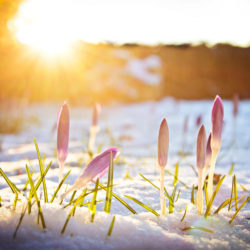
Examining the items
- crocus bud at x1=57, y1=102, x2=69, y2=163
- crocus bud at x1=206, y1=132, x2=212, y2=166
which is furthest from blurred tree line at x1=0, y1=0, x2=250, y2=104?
Answer: crocus bud at x1=206, y1=132, x2=212, y2=166

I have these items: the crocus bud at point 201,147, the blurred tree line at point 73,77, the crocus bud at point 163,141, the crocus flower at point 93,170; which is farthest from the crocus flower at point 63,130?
the blurred tree line at point 73,77

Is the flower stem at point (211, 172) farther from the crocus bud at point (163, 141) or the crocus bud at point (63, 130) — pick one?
the crocus bud at point (63, 130)

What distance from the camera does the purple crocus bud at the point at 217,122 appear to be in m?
0.85

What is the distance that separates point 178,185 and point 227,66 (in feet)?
37.6

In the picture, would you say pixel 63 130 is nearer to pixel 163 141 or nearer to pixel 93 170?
pixel 93 170

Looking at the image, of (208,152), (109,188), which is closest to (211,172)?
(208,152)

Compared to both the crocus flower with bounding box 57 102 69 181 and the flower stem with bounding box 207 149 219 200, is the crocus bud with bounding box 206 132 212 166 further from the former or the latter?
the crocus flower with bounding box 57 102 69 181

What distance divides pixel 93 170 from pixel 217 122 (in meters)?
0.38

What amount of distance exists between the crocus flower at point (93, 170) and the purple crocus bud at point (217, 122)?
11.8 inches

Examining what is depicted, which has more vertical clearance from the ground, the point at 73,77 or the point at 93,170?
the point at 73,77

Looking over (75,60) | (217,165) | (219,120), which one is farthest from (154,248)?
(75,60)

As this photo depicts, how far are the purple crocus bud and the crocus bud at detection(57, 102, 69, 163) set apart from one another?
0.42m

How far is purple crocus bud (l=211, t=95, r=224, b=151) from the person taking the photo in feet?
2.80

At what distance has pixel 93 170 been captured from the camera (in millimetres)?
798
